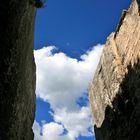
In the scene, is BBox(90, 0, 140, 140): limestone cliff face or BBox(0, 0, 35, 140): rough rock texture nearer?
BBox(0, 0, 35, 140): rough rock texture

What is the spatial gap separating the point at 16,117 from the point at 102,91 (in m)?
16.5

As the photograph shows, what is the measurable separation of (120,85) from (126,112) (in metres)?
2.07

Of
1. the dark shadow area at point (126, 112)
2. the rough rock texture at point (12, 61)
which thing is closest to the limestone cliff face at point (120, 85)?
the dark shadow area at point (126, 112)

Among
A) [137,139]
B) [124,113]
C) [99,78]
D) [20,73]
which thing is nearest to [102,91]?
[99,78]

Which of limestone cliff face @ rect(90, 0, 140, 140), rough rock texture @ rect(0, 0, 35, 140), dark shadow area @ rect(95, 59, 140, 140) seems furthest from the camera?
limestone cliff face @ rect(90, 0, 140, 140)

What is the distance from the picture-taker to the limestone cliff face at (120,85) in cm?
2655

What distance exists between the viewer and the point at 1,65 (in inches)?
604

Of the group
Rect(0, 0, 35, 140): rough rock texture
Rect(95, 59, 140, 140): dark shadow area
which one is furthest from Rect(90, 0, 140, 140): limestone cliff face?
Rect(0, 0, 35, 140): rough rock texture

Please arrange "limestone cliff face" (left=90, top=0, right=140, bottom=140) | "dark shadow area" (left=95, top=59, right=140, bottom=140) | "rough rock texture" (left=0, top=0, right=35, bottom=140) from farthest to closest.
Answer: "limestone cliff face" (left=90, top=0, right=140, bottom=140) → "dark shadow area" (left=95, top=59, right=140, bottom=140) → "rough rock texture" (left=0, top=0, right=35, bottom=140)

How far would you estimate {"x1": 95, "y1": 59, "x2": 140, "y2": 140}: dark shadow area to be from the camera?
25.7 m

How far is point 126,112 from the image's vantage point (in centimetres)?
2734

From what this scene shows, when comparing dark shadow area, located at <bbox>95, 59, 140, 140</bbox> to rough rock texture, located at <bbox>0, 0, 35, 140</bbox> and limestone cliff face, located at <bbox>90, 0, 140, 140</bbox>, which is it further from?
rough rock texture, located at <bbox>0, 0, 35, 140</bbox>

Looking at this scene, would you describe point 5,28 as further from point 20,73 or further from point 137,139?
point 137,139

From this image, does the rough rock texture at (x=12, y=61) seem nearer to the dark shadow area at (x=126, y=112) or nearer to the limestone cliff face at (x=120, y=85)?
the dark shadow area at (x=126, y=112)
